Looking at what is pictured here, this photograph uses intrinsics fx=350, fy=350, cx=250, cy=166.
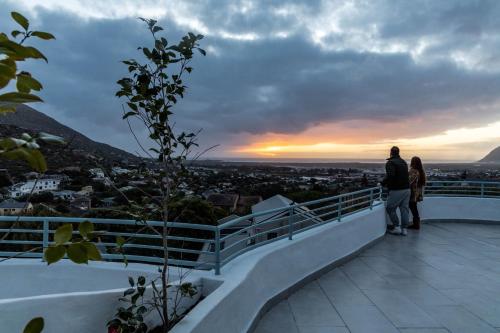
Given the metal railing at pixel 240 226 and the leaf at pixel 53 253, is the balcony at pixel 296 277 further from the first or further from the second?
the leaf at pixel 53 253

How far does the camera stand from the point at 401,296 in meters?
4.87

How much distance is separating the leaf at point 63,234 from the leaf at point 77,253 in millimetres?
34

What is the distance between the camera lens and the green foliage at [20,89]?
727 mm

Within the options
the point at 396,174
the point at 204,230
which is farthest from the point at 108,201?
the point at 396,174

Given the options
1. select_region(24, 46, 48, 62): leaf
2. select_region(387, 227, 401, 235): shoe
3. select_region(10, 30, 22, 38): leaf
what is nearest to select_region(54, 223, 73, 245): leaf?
select_region(24, 46, 48, 62): leaf

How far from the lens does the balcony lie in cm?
311

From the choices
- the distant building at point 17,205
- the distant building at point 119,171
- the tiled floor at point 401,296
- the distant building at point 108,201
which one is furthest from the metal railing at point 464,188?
the distant building at point 17,205

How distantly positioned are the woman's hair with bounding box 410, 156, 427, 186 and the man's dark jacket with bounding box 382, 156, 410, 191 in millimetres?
1083

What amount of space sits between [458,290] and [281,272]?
267cm

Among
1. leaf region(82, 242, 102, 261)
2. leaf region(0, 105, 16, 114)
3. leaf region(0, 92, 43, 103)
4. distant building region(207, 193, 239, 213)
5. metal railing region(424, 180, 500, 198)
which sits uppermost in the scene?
leaf region(0, 92, 43, 103)

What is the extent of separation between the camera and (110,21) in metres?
6.59

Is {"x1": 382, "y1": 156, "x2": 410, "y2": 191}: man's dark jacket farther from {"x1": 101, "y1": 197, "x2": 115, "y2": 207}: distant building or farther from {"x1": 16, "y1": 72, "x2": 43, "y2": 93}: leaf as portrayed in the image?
{"x1": 16, "y1": 72, "x2": 43, "y2": 93}: leaf

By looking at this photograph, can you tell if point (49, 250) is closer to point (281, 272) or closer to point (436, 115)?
point (281, 272)

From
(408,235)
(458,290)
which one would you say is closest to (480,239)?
(408,235)
